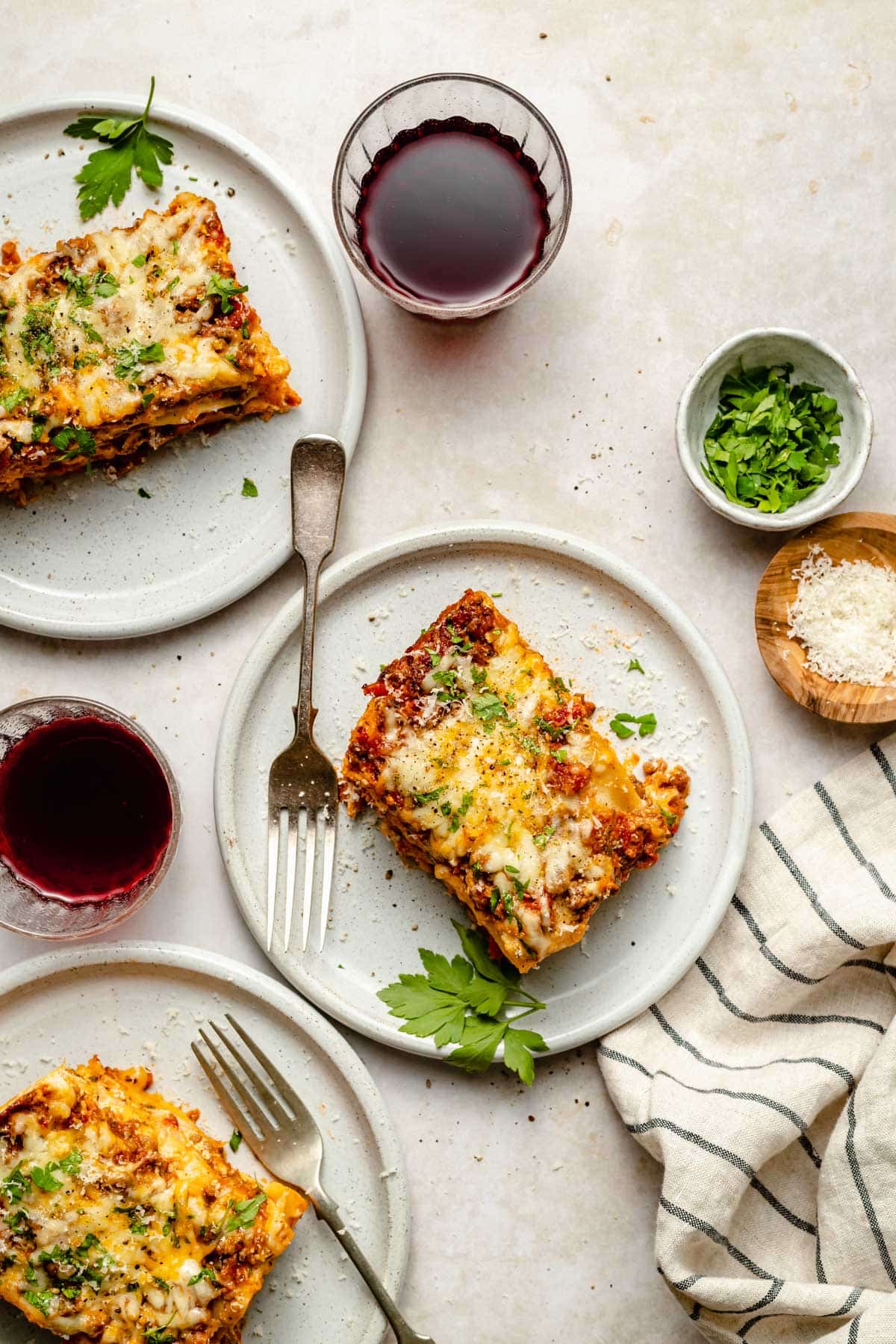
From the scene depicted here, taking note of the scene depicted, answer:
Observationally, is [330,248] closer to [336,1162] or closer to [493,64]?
[493,64]

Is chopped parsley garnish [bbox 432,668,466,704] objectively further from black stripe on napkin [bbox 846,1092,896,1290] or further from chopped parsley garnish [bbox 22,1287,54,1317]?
chopped parsley garnish [bbox 22,1287,54,1317]

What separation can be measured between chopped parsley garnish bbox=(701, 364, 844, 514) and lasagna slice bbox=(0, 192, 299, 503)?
5.02 feet

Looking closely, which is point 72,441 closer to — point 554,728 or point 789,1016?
point 554,728

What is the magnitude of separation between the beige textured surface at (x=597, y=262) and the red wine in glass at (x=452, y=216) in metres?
0.21

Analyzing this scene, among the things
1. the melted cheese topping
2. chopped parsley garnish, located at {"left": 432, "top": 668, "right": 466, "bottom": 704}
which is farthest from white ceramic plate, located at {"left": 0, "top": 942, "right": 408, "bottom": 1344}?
chopped parsley garnish, located at {"left": 432, "top": 668, "right": 466, "bottom": 704}

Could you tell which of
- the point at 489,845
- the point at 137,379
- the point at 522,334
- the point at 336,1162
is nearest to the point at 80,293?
the point at 137,379

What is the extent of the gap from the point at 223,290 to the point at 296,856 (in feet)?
5.96

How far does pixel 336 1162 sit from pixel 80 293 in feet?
9.52

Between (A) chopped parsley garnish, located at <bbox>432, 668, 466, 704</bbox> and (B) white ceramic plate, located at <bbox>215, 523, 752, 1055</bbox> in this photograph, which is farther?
(B) white ceramic plate, located at <bbox>215, 523, 752, 1055</bbox>

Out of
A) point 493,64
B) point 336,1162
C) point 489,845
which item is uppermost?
point 493,64

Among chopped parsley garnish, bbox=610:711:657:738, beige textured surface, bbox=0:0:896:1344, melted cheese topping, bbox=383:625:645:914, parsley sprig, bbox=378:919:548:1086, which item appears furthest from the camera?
beige textured surface, bbox=0:0:896:1344

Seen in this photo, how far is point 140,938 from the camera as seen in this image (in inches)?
158

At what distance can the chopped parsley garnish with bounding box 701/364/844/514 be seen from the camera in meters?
3.95

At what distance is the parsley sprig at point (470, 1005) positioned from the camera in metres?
3.87
